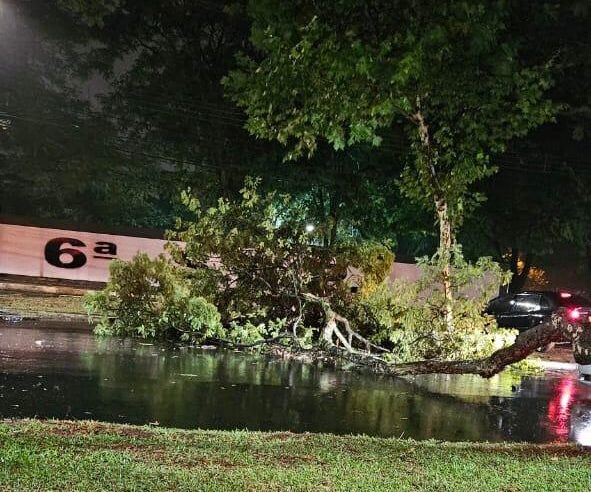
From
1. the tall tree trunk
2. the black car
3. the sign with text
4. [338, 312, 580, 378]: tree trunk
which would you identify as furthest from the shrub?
the sign with text

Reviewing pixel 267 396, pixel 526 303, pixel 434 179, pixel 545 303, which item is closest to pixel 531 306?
pixel 526 303

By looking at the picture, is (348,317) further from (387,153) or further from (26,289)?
(26,289)

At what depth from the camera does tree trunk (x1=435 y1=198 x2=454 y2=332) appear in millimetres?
11570

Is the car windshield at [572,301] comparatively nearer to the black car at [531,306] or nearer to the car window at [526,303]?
the black car at [531,306]

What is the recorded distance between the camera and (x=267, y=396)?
8.23 m

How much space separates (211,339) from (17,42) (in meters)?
17.5

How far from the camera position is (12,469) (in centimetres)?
425

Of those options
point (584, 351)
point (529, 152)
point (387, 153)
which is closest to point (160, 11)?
point (387, 153)

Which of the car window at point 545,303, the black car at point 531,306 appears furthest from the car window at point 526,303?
the car window at point 545,303

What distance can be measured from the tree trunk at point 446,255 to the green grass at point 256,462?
556cm

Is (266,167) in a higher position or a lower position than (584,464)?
higher

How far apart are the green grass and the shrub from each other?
598cm

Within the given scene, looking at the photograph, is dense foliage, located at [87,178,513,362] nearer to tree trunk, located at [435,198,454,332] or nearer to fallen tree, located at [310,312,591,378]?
tree trunk, located at [435,198,454,332]

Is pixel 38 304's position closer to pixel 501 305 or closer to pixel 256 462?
pixel 501 305
